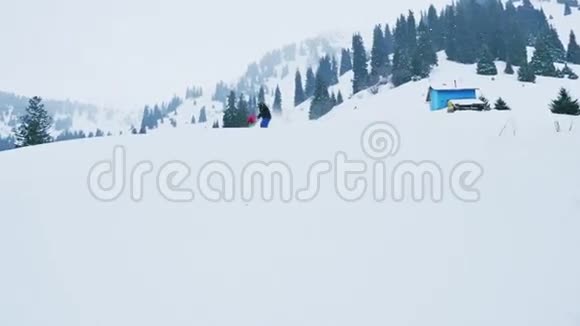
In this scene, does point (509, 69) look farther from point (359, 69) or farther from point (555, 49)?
point (359, 69)

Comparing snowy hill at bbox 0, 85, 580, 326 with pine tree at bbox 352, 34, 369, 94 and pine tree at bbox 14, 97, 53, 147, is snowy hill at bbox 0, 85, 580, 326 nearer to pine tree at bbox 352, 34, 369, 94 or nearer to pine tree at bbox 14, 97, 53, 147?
pine tree at bbox 14, 97, 53, 147

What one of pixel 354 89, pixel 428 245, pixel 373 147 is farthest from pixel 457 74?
pixel 428 245

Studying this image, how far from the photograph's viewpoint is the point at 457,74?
60.4m

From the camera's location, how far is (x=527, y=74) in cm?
5394

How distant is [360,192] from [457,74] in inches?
2371

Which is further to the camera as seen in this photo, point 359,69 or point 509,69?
point 359,69

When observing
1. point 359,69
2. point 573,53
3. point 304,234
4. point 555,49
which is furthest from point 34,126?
point 573,53

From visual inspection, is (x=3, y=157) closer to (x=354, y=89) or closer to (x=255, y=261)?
(x=255, y=261)

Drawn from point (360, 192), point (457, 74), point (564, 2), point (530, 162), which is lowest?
point (360, 192)

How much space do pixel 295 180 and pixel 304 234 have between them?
1.86 m

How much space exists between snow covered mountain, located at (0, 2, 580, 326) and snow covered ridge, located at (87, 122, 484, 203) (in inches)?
1.4

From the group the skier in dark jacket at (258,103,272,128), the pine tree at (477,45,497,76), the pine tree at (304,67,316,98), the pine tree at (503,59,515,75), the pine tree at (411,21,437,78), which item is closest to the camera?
the skier in dark jacket at (258,103,272,128)

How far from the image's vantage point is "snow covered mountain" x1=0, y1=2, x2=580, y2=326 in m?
4.20

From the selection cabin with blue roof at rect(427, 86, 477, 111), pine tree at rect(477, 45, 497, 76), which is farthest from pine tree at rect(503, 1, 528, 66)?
cabin with blue roof at rect(427, 86, 477, 111)
